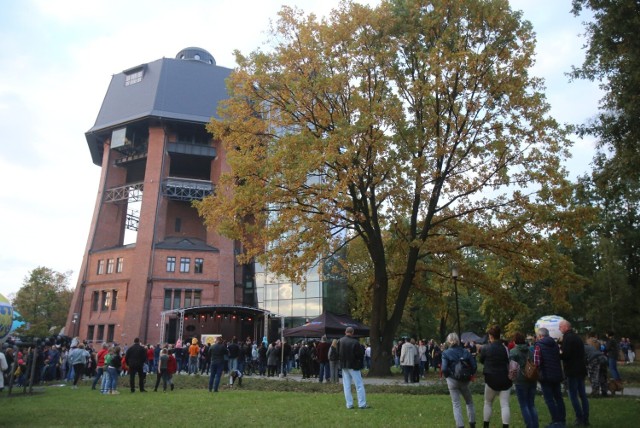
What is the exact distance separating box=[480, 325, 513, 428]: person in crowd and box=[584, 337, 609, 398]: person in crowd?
6.33 metres

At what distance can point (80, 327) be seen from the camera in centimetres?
5556

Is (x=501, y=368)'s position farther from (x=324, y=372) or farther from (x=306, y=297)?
(x=306, y=297)

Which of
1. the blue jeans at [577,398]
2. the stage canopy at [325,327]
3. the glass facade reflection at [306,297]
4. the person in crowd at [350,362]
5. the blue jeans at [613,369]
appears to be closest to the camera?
the blue jeans at [577,398]

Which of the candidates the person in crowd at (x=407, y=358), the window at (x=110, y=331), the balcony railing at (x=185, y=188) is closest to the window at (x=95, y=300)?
the window at (x=110, y=331)

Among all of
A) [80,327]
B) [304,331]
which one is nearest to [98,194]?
[80,327]

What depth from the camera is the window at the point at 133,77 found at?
206 ft

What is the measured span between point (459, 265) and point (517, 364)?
13.9m

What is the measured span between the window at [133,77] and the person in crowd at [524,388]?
205 feet

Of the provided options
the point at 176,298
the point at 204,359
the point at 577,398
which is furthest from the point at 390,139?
the point at 176,298

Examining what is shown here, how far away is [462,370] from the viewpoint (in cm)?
817

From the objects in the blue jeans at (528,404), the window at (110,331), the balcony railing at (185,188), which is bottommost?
the blue jeans at (528,404)

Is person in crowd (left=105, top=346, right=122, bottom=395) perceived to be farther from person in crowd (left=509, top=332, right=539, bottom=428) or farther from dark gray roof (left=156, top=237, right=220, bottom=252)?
dark gray roof (left=156, top=237, right=220, bottom=252)

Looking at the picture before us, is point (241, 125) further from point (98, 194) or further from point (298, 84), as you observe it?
point (98, 194)

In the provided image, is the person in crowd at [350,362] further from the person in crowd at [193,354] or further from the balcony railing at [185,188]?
the balcony railing at [185,188]
